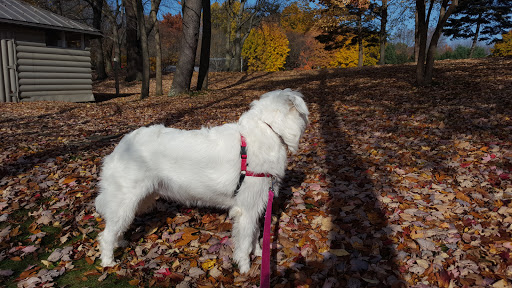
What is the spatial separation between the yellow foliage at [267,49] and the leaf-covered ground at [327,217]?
42.5 metres

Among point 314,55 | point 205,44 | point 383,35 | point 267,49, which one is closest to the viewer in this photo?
point 205,44

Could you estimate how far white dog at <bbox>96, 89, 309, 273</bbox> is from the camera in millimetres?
3119

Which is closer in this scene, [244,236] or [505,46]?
[244,236]

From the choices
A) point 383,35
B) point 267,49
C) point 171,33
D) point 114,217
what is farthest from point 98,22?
point 114,217

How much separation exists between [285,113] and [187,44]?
13515 mm

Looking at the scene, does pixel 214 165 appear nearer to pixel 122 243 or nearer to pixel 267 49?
pixel 122 243

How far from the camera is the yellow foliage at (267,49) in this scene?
1893 inches

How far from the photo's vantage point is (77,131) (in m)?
9.16

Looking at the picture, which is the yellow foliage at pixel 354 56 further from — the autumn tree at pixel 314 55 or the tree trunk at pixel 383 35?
the tree trunk at pixel 383 35

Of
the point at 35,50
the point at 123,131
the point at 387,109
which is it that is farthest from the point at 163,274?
the point at 35,50

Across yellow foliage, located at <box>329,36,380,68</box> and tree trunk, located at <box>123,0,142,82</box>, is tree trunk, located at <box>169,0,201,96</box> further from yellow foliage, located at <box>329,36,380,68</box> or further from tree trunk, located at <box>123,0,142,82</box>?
yellow foliage, located at <box>329,36,380,68</box>

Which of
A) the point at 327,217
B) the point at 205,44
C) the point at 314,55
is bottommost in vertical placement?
the point at 327,217

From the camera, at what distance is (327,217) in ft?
13.8

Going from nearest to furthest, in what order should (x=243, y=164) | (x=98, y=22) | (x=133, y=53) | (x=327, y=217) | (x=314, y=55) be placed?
(x=243, y=164) < (x=327, y=217) < (x=133, y=53) < (x=98, y=22) < (x=314, y=55)
